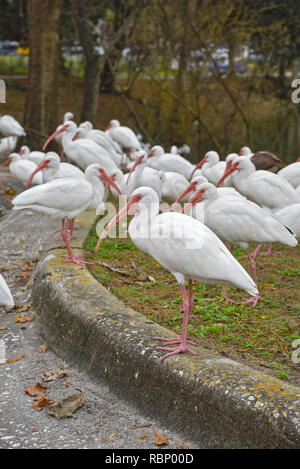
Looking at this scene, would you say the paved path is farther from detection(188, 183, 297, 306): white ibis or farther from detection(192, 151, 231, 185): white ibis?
detection(192, 151, 231, 185): white ibis

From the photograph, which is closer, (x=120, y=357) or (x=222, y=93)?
(x=120, y=357)

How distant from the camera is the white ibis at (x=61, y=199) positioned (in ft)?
20.1

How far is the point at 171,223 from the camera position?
415 centimetres

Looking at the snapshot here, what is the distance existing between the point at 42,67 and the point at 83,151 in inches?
129

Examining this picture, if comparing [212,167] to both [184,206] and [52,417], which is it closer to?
[184,206]

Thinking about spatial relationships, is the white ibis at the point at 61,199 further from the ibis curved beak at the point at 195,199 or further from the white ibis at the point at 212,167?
the white ibis at the point at 212,167

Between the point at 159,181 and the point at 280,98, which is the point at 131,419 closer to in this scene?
the point at 159,181

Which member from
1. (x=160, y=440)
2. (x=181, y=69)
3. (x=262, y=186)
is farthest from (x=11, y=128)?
(x=160, y=440)

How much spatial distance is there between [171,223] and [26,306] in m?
2.09

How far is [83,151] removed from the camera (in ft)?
32.0

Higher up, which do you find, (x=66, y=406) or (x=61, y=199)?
(x=61, y=199)

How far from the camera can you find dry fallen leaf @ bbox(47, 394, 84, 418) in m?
3.78

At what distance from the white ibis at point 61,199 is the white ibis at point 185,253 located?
182 cm
